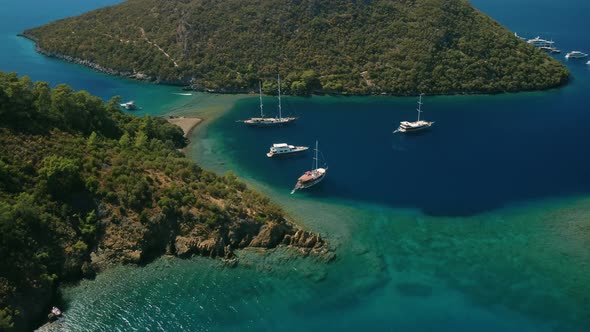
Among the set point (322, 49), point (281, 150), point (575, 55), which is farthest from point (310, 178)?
point (575, 55)

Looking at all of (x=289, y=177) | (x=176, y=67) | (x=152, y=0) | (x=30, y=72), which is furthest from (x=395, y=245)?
(x=152, y=0)

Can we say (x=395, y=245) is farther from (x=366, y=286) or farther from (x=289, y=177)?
(x=289, y=177)

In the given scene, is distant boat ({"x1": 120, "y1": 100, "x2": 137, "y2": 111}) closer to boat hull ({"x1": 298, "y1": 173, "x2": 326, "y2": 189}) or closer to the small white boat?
boat hull ({"x1": 298, "y1": 173, "x2": 326, "y2": 189})

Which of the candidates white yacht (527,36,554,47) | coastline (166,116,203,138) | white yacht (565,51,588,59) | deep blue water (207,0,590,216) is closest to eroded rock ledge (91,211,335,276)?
deep blue water (207,0,590,216)

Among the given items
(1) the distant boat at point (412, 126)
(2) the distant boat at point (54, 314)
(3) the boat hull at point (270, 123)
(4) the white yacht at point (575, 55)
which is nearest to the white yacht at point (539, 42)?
(4) the white yacht at point (575, 55)

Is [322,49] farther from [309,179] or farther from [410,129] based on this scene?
[309,179]

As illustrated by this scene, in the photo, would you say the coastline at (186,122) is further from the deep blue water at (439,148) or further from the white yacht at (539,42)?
the white yacht at (539,42)
